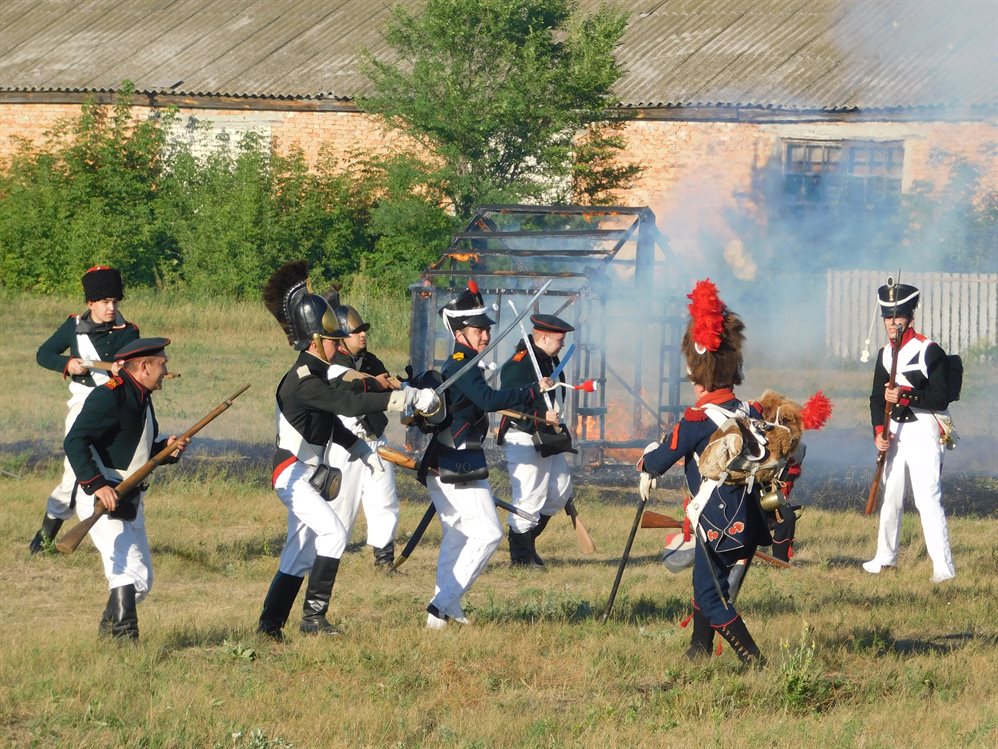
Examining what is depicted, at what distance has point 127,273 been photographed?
2914 centimetres

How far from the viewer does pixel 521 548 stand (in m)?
10.5

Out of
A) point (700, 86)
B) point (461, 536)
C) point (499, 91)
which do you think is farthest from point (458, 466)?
point (700, 86)

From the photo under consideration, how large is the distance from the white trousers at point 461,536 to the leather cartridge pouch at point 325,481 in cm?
75

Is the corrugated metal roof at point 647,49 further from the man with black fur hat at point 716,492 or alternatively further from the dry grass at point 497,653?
the man with black fur hat at point 716,492

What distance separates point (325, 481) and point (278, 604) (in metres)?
0.75

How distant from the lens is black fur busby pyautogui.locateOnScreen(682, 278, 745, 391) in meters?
6.91

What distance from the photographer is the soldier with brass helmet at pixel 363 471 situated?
8766mm

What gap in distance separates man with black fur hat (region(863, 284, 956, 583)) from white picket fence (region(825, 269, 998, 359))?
13.6 m

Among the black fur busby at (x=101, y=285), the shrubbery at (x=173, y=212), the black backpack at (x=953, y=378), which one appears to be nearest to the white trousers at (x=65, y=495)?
the black fur busby at (x=101, y=285)

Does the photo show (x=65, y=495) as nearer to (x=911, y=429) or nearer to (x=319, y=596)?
(x=319, y=596)

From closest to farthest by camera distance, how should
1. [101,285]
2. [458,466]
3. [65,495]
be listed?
[458,466]
[101,285]
[65,495]

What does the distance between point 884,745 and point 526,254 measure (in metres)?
9.04

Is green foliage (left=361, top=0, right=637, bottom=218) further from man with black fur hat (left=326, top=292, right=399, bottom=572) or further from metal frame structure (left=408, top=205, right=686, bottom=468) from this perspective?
man with black fur hat (left=326, top=292, right=399, bottom=572)

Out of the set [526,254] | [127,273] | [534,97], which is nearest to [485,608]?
[526,254]
